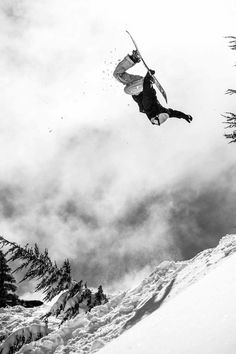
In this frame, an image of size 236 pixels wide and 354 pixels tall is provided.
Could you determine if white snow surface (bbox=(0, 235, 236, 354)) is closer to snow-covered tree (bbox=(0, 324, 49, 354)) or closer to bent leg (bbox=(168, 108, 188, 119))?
snow-covered tree (bbox=(0, 324, 49, 354))

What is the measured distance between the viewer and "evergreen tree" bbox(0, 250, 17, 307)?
3281 cm

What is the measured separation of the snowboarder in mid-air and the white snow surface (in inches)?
157

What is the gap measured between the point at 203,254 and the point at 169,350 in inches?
386

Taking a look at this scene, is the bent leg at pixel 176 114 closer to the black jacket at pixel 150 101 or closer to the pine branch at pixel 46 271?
the black jacket at pixel 150 101

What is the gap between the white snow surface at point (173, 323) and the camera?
4023 mm

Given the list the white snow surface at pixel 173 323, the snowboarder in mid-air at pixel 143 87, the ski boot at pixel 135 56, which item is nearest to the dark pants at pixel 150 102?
the snowboarder in mid-air at pixel 143 87

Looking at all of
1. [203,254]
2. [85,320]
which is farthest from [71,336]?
[203,254]

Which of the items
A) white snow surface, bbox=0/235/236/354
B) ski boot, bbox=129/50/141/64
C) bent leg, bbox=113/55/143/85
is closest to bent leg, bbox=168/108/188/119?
bent leg, bbox=113/55/143/85

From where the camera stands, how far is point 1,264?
3516cm

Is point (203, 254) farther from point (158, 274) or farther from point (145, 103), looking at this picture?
point (145, 103)

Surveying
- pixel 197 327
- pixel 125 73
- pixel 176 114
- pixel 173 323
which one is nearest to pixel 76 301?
pixel 176 114

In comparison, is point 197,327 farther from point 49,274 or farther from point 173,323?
point 49,274

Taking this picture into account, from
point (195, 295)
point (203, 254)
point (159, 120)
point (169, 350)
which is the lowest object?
point (169, 350)

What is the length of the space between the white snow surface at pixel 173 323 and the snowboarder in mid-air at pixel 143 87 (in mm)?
3987
